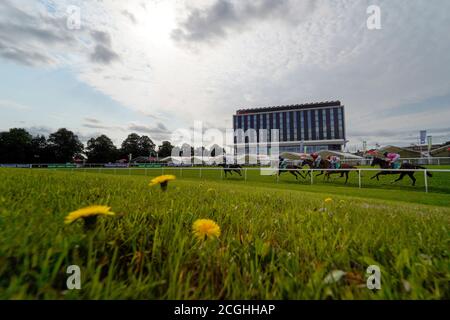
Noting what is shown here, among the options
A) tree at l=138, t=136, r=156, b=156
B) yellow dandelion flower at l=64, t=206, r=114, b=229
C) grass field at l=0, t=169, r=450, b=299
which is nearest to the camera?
grass field at l=0, t=169, r=450, b=299

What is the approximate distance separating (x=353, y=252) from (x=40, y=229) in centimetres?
142

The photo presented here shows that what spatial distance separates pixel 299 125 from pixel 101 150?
78601 mm

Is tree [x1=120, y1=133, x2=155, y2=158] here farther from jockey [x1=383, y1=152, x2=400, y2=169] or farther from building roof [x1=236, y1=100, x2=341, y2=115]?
jockey [x1=383, y1=152, x2=400, y2=169]

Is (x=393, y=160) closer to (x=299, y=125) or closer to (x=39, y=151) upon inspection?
(x=299, y=125)

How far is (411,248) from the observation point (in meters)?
1.12

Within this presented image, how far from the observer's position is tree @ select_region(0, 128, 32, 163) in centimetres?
6359

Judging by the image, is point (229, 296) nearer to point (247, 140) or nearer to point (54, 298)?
point (54, 298)

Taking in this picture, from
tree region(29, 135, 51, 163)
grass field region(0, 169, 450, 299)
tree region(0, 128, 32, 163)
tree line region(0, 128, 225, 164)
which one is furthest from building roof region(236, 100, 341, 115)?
grass field region(0, 169, 450, 299)

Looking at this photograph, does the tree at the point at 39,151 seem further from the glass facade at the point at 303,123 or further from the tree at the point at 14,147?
the glass facade at the point at 303,123

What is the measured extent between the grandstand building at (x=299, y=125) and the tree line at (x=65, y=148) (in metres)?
19.1

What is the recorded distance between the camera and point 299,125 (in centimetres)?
8750

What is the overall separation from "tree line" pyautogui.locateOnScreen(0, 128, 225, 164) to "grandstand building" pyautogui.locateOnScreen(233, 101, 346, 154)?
1908 centimetres

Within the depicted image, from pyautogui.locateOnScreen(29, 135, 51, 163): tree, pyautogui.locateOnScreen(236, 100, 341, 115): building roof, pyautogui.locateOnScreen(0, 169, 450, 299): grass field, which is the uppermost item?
pyautogui.locateOnScreen(236, 100, 341, 115): building roof
